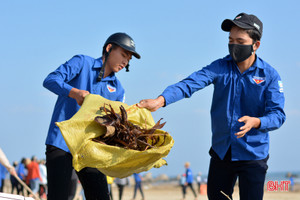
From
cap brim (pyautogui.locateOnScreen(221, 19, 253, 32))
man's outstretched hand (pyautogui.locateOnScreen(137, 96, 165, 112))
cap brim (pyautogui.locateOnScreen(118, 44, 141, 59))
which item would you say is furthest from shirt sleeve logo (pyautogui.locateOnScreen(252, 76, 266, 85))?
cap brim (pyautogui.locateOnScreen(118, 44, 141, 59))

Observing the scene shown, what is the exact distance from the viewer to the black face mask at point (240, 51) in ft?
14.0

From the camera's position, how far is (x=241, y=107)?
426 cm

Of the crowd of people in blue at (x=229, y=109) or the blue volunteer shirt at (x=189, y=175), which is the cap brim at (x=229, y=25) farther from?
the blue volunteer shirt at (x=189, y=175)

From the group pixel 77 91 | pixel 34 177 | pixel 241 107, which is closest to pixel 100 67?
pixel 77 91

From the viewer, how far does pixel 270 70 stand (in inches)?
171

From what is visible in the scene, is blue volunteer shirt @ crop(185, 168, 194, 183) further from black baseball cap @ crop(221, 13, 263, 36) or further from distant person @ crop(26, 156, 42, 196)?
black baseball cap @ crop(221, 13, 263, 36)

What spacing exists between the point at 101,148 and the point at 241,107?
148 centimetres

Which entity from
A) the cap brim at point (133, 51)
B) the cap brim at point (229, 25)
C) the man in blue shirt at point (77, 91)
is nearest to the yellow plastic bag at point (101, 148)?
the man in blue shirt at point (77, 91)

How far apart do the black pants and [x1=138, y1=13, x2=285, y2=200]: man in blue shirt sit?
1.08 meters

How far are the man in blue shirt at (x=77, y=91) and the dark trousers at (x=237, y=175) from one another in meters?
1.07

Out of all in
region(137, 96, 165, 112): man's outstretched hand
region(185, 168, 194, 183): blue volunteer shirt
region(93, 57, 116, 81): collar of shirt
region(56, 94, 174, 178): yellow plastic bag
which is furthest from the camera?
region(185, 168, 194, 183): blue volunteer shirt

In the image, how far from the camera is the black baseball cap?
4164mm

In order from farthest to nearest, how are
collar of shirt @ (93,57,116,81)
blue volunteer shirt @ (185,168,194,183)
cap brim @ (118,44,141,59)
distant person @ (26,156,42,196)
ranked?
blue volunteer shirt @ (185,168,194,183)
distant person @ (26,156,42,196)
collar of shirt @ (93,57,116,81)
cap brim @ (118,44,141,59)

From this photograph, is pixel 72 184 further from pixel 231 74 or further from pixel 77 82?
pixel 231 74
